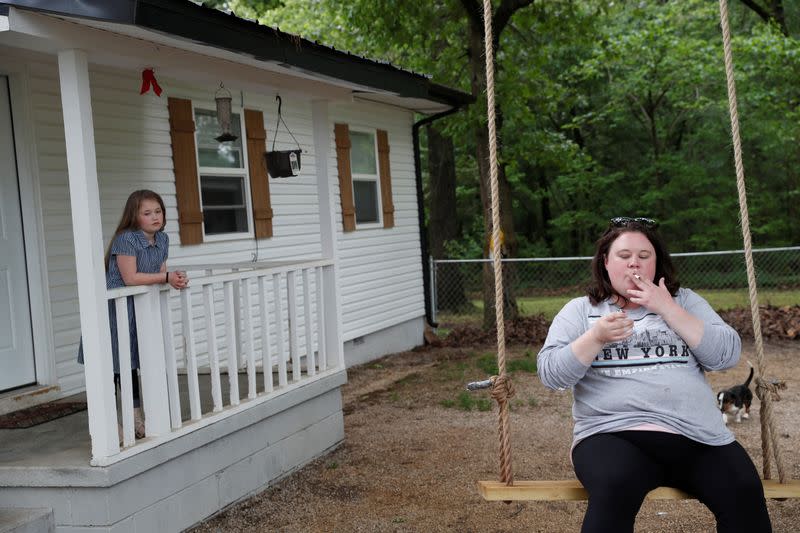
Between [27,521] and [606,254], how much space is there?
272 centimetres

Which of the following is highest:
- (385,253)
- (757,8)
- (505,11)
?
(757,8)

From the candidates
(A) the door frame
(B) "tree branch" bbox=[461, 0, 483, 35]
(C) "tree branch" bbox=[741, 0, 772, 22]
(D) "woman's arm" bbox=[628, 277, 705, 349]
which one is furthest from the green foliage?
(C) "tree branch" bbox=[741, 0, 772, 22]

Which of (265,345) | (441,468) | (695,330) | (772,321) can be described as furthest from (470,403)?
(772,321)

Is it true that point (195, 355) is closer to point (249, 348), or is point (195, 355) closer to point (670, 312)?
point (249, 348)

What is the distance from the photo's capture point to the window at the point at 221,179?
7.25 metres

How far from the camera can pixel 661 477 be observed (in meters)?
2.92

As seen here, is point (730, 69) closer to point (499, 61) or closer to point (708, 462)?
point (708, 462)

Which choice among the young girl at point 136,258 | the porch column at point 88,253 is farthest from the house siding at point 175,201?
the porch column at point 88,253

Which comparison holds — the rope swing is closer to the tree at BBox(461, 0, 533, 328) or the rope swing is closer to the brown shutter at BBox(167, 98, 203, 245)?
the brown shutter at BBox(167, 98, 203, 245)

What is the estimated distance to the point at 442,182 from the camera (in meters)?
16.3

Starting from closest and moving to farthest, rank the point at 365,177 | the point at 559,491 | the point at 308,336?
the point at 559,491, the point at 308,336, the point at 365,177

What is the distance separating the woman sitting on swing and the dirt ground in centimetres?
134

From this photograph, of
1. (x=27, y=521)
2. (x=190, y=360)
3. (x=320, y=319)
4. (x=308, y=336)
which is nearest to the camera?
(x=27, y=521)

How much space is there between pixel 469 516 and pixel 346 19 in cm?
861
